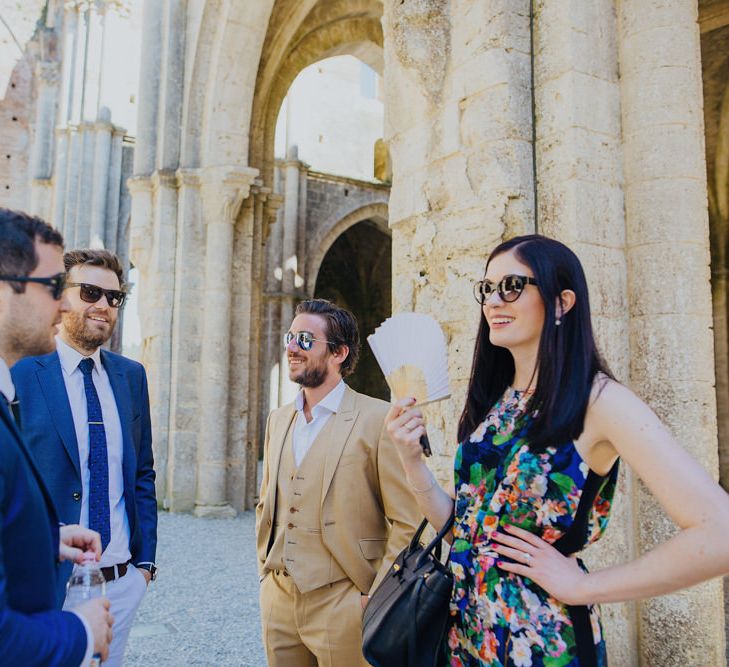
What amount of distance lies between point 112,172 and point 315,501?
15219 mm

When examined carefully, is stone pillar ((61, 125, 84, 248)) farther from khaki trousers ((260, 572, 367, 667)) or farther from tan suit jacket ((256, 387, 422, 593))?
khaki trousers ((260, 572, 367, 667))

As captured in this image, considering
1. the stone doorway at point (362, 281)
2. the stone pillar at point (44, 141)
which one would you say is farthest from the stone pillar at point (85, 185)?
the stone doorway at point (362, 281)

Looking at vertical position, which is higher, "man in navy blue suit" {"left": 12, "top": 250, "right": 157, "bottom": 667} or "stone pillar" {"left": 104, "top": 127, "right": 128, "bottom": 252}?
"stone pillar" {"left": 104, "top": 127, "right": 128, "bottom": 252}

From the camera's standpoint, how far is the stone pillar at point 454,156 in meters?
3.23

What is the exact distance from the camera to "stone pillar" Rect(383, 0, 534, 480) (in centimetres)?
323

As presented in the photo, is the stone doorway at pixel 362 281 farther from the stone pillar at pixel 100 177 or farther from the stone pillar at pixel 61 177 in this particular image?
the stone pillar at pixel 61 177

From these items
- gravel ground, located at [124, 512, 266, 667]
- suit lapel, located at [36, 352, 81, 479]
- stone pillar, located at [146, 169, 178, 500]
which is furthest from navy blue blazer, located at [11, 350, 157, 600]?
stone pillar, located at [146, 169, 178, 500]

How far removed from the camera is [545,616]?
53.2 inches

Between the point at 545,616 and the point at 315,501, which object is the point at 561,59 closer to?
the point at 315,501

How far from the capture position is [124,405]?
2.49 meters

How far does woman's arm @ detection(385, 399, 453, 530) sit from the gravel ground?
9.08 feet

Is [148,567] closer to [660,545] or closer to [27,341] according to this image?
[27,341]

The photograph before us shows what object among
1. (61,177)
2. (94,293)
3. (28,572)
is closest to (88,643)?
(28,572)

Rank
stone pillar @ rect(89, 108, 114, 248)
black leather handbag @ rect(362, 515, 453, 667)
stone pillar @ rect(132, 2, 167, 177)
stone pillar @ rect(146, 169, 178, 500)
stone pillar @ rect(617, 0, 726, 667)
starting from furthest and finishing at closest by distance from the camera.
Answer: stone pillar @ rect(89, 108, 114, 248)
stone pillar @ rect(132, 2, 167, 177)
stone pillar @ rect(146, 169, 178, 500)
stone pillar @ rect(617, 0, 726, 667)
black leather handbag @ rect(362, 515, 453, 667)
